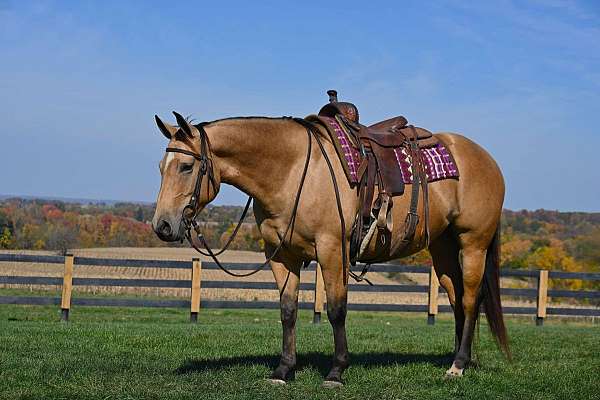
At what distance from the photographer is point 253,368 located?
6.98 metres

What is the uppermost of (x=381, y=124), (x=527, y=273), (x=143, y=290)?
(x=381, y=124)

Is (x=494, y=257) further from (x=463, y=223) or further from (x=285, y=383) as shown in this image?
(x=285, y=383)

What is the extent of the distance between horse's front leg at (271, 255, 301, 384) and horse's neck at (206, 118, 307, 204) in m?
0.70

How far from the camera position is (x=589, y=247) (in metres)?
29.0

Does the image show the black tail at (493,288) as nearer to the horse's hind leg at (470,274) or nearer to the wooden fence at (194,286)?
the horse's hind leg at (470,274)

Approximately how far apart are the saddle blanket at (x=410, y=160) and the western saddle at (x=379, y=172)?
0.03 m

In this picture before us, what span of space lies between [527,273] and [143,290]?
45.0 ft

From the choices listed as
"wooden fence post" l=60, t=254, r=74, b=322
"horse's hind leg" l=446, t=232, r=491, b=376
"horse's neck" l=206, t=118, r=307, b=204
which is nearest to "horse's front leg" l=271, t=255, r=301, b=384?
"horse's neck" l=206, t=118, r=307, b=204


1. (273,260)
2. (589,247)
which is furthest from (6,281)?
(589,247)

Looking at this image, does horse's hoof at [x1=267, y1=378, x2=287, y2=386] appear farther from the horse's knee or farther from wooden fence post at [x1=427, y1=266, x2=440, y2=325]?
wooden fence post at [x1=427, y1=266, x2=440, y2=325]

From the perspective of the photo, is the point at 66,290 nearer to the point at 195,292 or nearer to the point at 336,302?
the point at 195,292

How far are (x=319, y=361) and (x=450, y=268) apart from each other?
1.64 metres

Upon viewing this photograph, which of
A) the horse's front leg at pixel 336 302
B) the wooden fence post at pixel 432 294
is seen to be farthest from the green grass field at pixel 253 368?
the wooden fence post at pixel 432 294

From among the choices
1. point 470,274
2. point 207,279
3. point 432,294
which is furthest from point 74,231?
point 470,274
